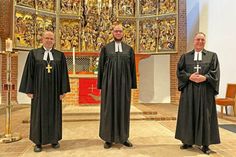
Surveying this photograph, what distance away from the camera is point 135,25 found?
10773mm

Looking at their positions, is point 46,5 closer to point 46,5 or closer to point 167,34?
point 46,5

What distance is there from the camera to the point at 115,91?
15.4ft

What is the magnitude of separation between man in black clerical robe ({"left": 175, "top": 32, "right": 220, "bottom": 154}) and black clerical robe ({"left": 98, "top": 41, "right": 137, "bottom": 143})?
86 centimetres

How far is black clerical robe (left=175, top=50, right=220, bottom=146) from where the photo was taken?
434 centimetres

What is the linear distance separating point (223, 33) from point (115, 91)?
569 centimetres

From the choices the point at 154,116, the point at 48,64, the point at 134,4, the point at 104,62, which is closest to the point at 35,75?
the point at 48,64

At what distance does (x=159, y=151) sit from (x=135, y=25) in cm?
713

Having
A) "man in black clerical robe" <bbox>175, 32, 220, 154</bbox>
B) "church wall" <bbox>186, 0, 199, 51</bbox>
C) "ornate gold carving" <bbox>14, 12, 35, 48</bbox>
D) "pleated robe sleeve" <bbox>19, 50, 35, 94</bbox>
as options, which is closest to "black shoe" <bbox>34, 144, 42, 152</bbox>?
"pleated robe sleeve" <bbox>19, 50, 35, 94</bbox>

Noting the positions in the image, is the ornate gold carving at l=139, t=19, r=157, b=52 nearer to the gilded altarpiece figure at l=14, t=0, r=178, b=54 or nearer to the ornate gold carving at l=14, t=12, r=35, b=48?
the gilded altarpiece figure at l=14, t=0, r=178, b=54

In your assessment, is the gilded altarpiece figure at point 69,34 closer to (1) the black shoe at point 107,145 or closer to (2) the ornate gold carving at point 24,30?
(2) the ornate gold carving at point 24,30

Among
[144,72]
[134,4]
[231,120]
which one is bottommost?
[231,120]

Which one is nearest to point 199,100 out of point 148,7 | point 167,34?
point 167,34

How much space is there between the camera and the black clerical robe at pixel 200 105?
4336 millimetres

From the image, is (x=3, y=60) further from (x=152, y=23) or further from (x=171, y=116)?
(x=171, y=116)
